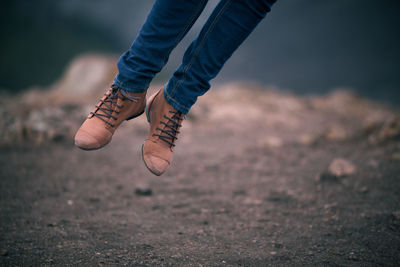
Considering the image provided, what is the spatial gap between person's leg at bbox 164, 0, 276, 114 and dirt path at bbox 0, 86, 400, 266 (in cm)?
100

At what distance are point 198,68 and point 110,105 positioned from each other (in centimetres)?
61

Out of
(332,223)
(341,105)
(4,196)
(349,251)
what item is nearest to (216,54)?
(349,251)

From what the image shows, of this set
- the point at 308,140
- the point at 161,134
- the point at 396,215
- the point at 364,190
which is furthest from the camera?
the point at 308,140

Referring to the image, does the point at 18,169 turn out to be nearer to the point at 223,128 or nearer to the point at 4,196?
the point at 4,196

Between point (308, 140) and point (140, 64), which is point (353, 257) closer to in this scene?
point (140, 64)

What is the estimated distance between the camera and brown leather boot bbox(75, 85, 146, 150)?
144cm

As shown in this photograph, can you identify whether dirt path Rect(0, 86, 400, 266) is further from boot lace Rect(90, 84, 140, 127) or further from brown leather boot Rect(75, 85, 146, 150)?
boot lace Rect(90, 84, 140, 127)

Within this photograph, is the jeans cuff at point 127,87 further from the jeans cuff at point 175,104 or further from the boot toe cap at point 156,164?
the boot toe cap at point 156,164

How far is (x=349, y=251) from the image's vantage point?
1479mm

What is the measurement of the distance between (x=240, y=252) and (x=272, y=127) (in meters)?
4.54

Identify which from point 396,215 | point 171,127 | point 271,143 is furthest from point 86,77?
point 396,215

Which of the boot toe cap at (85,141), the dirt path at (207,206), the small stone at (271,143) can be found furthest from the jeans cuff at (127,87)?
the small stone at (271,143)

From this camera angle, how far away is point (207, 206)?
89.9 inches

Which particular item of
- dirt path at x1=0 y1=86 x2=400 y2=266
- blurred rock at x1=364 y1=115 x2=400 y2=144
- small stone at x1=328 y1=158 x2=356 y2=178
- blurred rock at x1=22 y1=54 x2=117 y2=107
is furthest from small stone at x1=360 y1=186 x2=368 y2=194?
blurred rock at x1=22 y1=54 x2=117 y2=107
